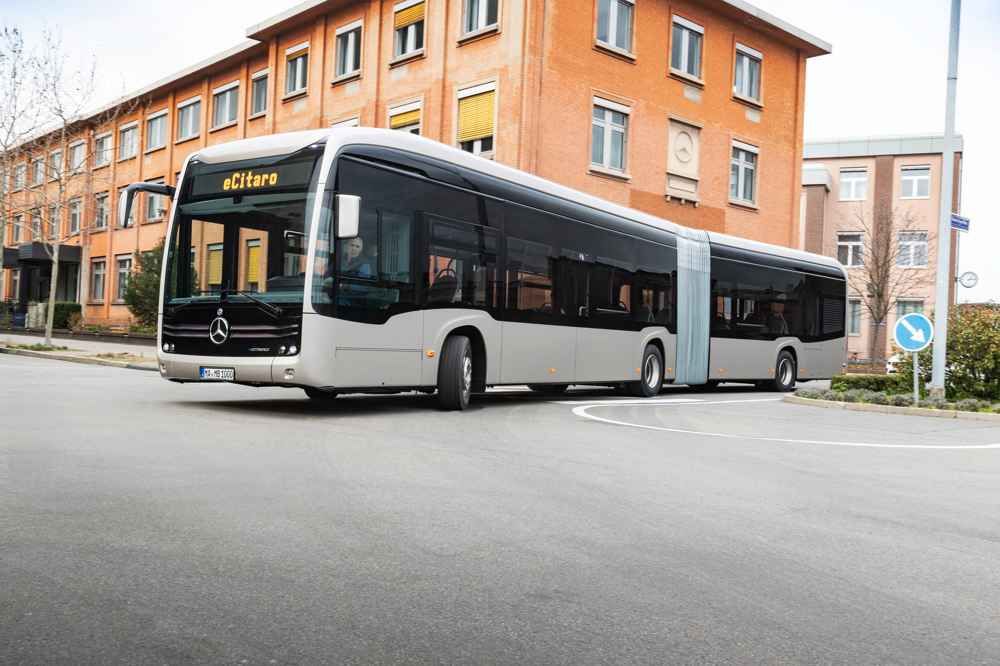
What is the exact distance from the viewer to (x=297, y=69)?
33.9 metres

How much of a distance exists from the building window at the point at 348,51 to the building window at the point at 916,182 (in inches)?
1282

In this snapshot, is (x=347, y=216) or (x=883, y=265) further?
(x=883, y=265)

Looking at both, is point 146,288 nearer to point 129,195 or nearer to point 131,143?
point 131,143

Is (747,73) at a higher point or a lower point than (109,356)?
higher

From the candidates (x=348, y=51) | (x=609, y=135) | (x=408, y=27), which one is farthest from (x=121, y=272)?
(x=609, y=135)

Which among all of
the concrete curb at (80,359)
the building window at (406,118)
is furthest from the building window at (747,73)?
the concrete curb at (80,359)

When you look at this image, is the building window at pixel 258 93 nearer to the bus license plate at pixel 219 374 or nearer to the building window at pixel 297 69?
the building window at pixel 297 69

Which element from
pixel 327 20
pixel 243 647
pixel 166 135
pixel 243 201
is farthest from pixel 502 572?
pixel 166 135

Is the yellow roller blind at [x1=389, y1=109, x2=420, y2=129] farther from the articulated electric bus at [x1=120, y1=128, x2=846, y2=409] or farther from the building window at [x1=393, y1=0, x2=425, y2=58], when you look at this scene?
the articulated electric bus at [x1=120, y1=128, x2=846, y2=409]

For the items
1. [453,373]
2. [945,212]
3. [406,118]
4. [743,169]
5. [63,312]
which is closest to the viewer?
[453,373]

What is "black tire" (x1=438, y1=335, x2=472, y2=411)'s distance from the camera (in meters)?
12.9

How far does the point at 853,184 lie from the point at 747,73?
75.6 ft

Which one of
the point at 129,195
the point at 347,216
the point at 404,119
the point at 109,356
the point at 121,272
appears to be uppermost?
the point at 404,119

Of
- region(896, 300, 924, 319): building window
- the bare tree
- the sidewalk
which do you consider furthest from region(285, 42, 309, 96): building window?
region(896, 300, 924, 319): building window
